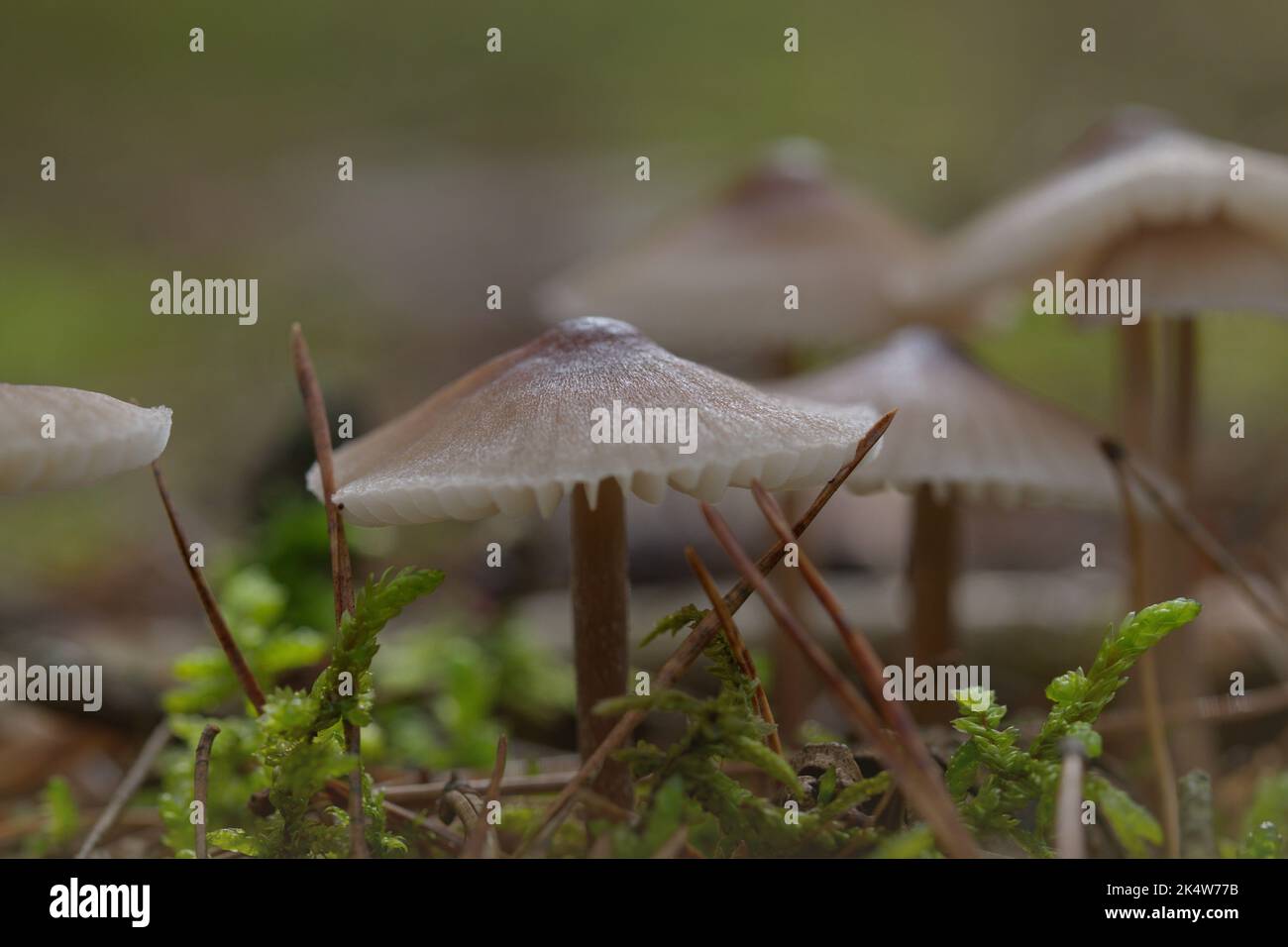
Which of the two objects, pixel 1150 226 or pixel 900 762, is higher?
pixel 1150 226

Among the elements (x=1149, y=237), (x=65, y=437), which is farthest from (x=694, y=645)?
(x=1149, y=237)

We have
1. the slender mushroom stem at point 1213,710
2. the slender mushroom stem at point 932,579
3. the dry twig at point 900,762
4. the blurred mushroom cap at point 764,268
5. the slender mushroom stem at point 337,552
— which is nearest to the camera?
the dry twig at point 900,762

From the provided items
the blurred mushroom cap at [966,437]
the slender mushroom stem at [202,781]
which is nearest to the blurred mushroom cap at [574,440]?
the slender mushroom stem at [202,781]

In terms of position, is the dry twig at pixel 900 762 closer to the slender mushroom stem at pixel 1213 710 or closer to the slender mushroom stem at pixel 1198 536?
the slender mushroom stem at pixel 1198 536

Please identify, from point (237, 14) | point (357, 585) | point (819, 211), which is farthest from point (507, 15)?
point (357, 585)

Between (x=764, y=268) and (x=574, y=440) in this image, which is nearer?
(x=574, y=440)

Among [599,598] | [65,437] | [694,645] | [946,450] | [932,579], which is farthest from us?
[932,579]

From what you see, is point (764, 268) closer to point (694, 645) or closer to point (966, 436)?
point (966, 436)
